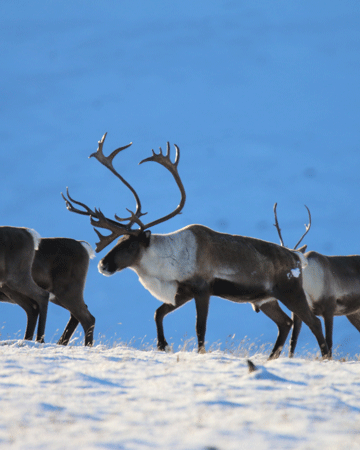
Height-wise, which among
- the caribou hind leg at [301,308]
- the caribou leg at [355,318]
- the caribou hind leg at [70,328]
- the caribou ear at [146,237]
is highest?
the caribou ear at [146,237]

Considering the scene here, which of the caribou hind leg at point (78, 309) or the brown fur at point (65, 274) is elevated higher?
the brown fur at point (65, 274)

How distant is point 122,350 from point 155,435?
3.31 metres

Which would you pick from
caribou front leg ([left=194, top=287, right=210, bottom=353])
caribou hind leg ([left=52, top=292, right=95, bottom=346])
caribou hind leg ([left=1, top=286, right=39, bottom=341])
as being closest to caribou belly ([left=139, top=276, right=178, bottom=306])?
caribou front leg ([left=194, top=287, right=210, bottom=353])

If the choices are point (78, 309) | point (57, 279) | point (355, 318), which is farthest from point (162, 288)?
point (355, 318)

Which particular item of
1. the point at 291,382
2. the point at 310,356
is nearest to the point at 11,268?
the point at 310,356

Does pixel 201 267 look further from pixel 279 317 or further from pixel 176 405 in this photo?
pixel 176 405

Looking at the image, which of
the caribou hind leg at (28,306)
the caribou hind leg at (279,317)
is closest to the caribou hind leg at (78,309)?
the caribou hind leg at (28,306)

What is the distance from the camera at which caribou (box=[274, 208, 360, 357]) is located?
859 centimetres

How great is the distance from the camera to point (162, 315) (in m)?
7.67

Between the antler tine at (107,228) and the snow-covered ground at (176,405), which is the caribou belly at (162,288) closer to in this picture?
the antler tine at (107,228)

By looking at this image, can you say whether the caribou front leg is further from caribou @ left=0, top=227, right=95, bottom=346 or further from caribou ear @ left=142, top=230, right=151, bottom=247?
caribou @ left=0, top=227, right=95, bottom=346

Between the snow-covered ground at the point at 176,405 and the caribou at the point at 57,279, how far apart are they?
2.85 metres

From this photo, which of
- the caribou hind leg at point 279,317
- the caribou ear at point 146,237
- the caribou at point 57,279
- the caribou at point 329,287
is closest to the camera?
the caribou ear at point 146,237

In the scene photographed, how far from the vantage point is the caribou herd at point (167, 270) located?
727cm
